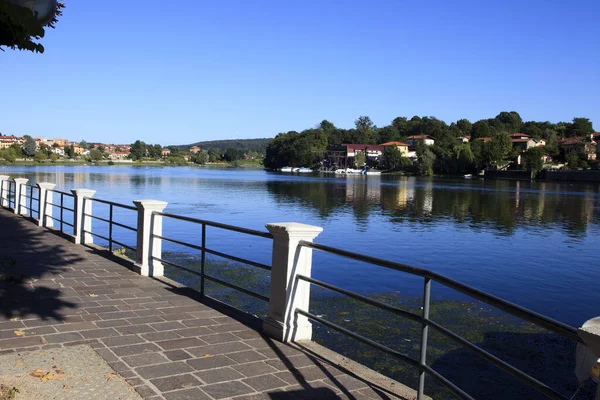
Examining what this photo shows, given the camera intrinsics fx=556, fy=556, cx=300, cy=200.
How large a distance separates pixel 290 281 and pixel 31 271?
570 cm

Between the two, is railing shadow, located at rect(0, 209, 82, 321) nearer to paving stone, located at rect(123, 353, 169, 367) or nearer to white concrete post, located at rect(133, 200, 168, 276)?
white concrete post, located at rect(133, 200, 168, 276)

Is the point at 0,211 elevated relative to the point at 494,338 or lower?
elevated

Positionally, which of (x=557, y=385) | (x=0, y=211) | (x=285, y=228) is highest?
(x=285, y=228)

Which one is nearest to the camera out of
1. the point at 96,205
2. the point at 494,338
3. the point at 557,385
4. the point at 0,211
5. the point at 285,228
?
the point at 285,228

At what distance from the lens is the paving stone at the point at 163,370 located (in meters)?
4.96

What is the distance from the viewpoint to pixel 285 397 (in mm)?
4586

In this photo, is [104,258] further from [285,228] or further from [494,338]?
[494,338]

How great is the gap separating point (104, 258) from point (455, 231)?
901 inches

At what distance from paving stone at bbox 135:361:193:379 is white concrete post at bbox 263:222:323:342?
130 centimetres

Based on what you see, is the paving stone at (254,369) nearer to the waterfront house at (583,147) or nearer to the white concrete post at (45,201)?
the white concrete post at (45,201)

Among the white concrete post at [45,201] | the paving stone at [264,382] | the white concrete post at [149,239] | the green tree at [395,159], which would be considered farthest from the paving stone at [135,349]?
the green tree at [395,159]

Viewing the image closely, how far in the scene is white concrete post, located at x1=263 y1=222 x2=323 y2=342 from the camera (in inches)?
241

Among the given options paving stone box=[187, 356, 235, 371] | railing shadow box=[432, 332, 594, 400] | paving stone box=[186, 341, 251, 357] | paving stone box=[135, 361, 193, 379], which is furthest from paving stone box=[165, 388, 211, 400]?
railing shadow box=[432, 332, 594, 400]

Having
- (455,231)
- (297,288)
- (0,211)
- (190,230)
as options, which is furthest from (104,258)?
(455,231)
